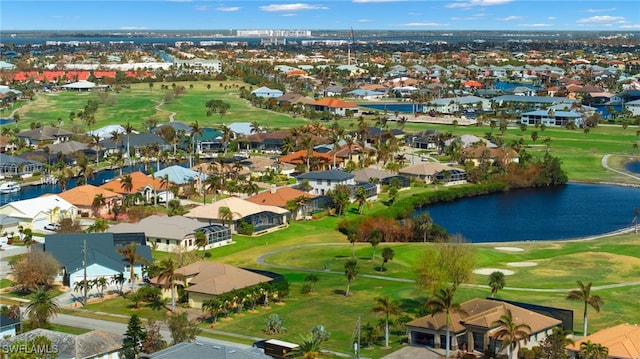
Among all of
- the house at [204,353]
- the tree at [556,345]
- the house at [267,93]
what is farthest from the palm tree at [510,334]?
the house at [267,93]

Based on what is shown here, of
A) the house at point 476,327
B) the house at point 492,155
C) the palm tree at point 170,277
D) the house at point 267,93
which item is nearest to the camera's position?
the house at point 476,327

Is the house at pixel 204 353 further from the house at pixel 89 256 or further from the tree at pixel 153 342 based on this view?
the house at pixel 89 256

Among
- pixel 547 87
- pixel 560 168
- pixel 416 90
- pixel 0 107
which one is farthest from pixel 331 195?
pixel 547 87

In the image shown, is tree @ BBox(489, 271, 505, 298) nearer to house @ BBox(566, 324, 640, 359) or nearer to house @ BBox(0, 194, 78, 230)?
house @ BBox(566, 324, 640, 359)

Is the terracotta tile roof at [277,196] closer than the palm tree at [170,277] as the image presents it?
No

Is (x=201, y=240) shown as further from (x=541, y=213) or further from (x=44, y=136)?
(x=44, y=136)

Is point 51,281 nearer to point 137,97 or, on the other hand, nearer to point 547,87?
point 137,97
